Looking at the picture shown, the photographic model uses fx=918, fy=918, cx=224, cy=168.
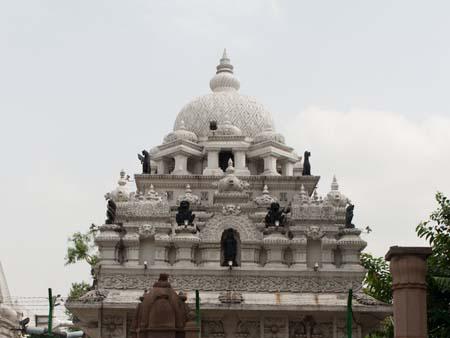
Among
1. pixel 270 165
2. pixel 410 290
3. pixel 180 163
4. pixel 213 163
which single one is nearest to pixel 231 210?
pixel 213 163

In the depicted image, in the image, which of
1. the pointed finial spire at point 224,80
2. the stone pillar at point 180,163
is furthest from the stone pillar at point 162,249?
the pointed finial spire at point 224,80

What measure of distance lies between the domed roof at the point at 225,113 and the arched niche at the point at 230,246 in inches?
464

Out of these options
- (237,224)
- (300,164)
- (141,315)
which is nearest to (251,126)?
(300,164)

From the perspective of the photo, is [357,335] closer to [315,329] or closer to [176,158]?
[315,329]

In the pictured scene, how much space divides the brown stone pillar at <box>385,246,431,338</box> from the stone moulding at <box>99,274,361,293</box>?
23220 millimetres

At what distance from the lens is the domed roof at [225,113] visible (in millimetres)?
51594

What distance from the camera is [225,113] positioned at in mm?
51875

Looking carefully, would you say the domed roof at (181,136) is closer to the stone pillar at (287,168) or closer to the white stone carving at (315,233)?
the stone pillar at (287,168)

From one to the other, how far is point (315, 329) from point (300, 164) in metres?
16.0

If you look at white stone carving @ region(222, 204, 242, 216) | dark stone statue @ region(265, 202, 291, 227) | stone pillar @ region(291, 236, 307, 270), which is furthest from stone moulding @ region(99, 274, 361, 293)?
white stone carving @ region(222, 204, 242, 216)

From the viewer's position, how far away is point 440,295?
76.4 feet

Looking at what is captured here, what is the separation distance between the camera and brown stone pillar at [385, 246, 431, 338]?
48.1 ft

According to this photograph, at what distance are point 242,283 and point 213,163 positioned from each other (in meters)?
11.1

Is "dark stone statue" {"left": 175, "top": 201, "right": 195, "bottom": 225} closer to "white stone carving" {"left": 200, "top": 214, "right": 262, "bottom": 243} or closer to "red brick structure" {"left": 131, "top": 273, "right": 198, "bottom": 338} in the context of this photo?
"white stone carving" {"left": 200, "top": 214, "right": 262, "bottom": 243}
